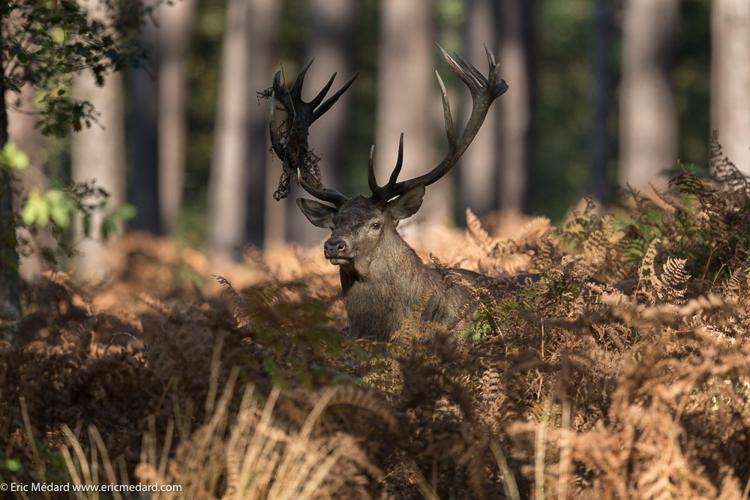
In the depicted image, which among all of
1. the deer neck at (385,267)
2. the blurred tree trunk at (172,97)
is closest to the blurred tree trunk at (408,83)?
the blurred tree trunk at (172,97)

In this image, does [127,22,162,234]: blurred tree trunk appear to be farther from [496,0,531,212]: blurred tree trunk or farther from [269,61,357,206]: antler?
[269,61,357,206]: antler

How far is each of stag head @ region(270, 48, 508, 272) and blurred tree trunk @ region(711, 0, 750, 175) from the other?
202 inches

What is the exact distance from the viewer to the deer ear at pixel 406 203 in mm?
8758

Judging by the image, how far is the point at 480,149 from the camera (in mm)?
29594

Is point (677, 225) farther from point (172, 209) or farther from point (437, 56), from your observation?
point (437, 56)

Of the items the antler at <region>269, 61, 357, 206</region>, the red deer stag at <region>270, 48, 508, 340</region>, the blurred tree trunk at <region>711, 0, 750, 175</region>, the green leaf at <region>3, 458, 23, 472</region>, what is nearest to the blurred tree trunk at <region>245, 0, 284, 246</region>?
the blurred tree trunk at <region>711, 0, 750, 175</region>

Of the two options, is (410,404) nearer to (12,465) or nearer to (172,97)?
(12,465)

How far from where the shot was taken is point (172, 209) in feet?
117

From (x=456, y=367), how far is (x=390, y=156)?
1668cm

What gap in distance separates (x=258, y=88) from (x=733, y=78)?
62.7 feet

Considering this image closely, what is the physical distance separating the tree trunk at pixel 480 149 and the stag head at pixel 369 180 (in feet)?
65.3

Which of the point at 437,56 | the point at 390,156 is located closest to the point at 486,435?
the point at 390,156

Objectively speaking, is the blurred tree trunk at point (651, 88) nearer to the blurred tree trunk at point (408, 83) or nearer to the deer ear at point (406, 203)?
the blurred tree trunk at point (408, 83)

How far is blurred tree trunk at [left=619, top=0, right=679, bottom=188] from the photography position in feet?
60.1
